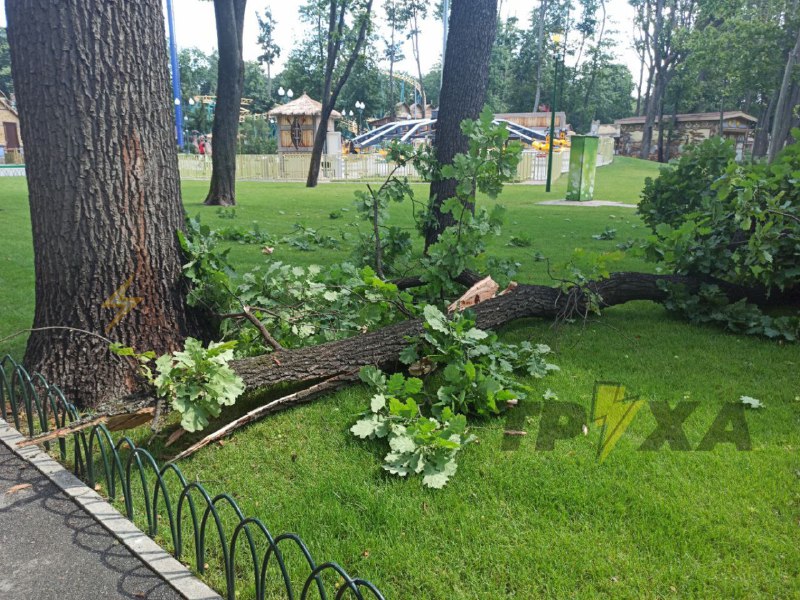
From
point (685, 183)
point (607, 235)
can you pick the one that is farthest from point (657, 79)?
point (685, 183)

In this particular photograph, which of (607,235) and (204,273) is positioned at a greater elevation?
(204,273)

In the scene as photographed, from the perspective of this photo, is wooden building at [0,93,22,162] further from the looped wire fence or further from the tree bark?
the looped wire fence

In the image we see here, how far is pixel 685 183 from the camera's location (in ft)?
29.1

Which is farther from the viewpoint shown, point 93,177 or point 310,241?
point 310,241

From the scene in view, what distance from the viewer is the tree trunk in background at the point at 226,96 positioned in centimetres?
1487

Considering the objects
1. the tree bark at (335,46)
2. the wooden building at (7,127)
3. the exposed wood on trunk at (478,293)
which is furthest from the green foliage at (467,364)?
the wooden building at (7,127)

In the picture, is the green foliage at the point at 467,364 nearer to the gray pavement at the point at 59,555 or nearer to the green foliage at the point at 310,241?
the gray pavement at the point at 59,555

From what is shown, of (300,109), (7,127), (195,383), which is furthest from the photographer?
(7,127)

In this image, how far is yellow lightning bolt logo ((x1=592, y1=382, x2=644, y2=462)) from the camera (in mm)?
3756

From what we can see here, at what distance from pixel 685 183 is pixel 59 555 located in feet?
28.0

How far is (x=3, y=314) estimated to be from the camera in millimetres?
6266

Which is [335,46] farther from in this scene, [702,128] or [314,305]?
[702,128]

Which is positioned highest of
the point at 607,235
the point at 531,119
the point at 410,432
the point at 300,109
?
the point at 531,119

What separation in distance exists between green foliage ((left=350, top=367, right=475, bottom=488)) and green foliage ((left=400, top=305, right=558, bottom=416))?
21 cm
